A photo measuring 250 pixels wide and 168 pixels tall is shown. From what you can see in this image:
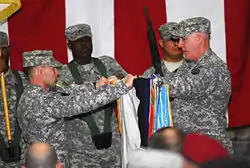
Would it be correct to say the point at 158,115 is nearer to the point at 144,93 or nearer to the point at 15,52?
the point at 144,93

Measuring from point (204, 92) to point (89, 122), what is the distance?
0.95 metres

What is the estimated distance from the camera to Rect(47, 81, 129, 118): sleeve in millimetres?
3721

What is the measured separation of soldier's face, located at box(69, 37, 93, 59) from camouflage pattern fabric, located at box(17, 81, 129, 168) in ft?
2.01

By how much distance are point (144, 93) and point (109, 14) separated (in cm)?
123

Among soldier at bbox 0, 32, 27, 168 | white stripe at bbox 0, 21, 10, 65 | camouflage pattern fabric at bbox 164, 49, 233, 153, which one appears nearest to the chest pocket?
soldier at bbox 0, 32, 27, 168

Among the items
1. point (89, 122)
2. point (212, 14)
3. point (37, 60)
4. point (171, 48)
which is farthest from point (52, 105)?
point (212, 14)

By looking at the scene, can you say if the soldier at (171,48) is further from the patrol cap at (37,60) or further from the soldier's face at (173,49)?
the patrol cap at (37,60)

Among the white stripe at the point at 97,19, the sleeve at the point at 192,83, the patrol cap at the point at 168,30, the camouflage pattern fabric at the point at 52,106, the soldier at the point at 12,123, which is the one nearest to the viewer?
the sleeve at the point at 192,83

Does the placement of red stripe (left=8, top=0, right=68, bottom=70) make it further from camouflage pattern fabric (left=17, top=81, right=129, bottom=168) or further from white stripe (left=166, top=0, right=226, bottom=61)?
camouflage pattern fabric (left=17, top=81, right=129, bottom=168)

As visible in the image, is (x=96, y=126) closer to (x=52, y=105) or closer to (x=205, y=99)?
(x=52, y=105)

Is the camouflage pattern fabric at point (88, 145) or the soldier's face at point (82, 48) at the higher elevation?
the soldier's face at point (82, 48)

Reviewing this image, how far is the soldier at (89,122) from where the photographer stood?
14.3ft

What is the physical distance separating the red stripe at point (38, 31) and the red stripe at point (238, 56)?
122cm

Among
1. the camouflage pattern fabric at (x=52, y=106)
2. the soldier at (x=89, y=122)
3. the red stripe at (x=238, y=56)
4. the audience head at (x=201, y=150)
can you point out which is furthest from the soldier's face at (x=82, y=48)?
the audience head at (x=201, y=150)
